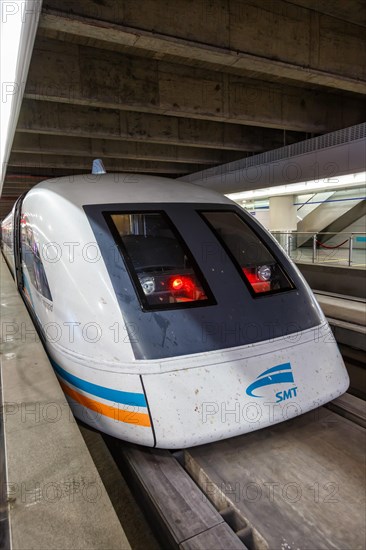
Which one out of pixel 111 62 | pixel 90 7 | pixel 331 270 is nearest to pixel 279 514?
pixel 90 7

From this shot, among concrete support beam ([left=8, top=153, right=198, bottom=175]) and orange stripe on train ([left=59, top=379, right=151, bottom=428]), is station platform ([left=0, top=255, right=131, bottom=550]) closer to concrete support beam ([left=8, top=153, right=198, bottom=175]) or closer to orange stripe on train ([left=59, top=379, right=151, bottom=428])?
orange stripe on train ([left=59, top=379, right=151, bottom=428])

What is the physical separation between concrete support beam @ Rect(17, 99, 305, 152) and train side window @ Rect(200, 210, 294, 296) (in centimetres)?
389

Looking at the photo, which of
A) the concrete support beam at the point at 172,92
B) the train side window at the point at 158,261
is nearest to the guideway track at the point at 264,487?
the train side window at the point at 158,261

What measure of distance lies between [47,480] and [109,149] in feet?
24.0

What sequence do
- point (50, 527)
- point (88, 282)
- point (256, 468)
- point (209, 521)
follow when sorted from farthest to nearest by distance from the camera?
point (88, 282), point (256, 468), point (209, 521), point (50, 527)

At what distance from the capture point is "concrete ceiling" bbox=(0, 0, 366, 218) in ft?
11.0

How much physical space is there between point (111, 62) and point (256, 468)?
471cm

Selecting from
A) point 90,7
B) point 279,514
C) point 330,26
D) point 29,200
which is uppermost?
point 330,26

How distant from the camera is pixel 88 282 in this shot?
265 cm

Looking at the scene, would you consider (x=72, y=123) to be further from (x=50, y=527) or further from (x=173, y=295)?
(x=50, y=527)

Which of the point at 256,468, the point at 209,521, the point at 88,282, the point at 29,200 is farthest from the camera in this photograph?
the point at 29,200

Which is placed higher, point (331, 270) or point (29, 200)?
point (29, 200)

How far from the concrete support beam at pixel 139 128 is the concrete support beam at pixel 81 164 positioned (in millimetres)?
2896

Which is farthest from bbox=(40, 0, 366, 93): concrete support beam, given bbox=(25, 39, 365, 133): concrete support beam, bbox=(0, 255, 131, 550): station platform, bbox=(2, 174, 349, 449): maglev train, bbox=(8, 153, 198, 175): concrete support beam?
bbox=(8, 153, 198, 175): concrete support beam
